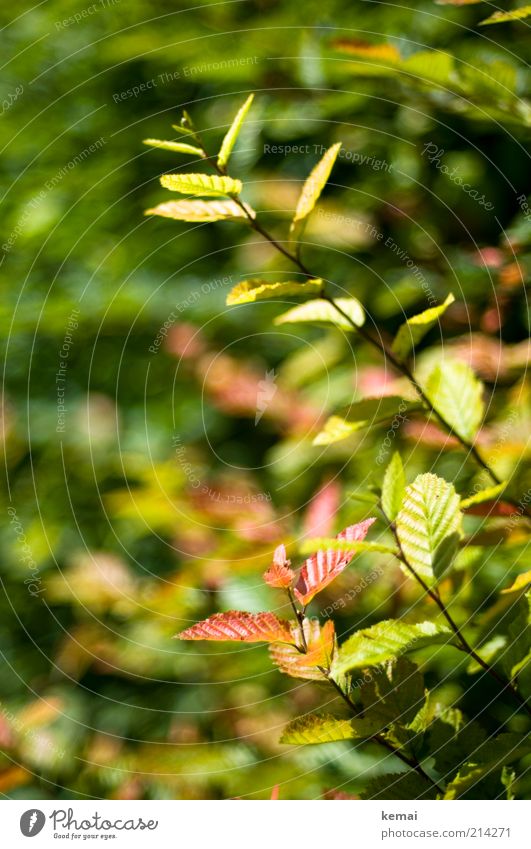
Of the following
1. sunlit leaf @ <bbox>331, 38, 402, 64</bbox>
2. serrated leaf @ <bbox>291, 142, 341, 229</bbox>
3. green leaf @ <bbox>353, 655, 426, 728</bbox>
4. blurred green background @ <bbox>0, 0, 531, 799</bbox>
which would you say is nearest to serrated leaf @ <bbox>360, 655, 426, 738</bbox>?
green leaf @ <bbox>353, 655, 426, 728</bbox>

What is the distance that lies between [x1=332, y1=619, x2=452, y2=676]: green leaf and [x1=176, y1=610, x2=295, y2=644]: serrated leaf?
0.12 ft

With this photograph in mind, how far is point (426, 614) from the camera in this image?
0.53 metres

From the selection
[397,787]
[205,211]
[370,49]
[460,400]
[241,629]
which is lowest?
[397,787]

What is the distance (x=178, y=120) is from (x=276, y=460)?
0.33 meters

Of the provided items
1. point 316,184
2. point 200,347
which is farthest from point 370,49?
point 200,347

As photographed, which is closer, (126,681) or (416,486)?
(416,486)

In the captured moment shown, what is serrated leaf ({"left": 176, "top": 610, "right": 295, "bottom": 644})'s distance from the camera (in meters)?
0.43

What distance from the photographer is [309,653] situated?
0.43m

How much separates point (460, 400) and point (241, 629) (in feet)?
0.69

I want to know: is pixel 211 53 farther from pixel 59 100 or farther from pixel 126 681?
pixel 126 681

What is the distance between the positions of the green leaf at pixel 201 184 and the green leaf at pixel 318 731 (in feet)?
0.94

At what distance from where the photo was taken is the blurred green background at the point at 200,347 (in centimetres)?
66

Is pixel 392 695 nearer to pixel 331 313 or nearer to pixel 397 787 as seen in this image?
pixel 397 787
